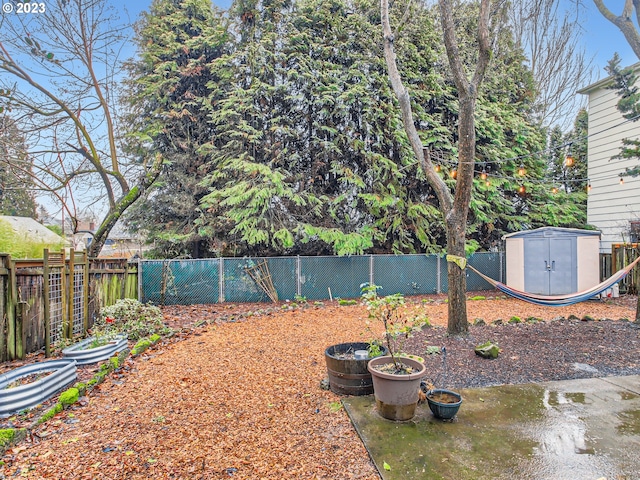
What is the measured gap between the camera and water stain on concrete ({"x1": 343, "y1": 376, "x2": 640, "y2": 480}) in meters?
1.98

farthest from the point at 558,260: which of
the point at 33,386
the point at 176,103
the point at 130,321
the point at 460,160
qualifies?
the point at 176,103

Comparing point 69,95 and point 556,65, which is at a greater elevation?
point 556,65

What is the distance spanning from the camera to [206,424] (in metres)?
2.58

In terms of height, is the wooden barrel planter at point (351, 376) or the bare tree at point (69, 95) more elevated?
the bare tree at point (69, 95)

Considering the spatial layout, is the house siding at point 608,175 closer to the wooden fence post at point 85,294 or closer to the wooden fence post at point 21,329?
the wooden fence post at point 85,294

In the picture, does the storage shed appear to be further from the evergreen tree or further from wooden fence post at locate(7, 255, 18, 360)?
wooden fence post at locate(7, 255, 18, 360)

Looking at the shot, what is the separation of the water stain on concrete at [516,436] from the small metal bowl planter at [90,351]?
280 centimetres

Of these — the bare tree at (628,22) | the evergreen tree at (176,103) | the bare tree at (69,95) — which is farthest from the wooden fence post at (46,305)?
the bare tree at (628,22)

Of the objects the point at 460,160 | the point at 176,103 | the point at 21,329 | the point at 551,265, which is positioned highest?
the point at 176,103

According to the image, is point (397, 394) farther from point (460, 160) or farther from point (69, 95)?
point (69, 95)

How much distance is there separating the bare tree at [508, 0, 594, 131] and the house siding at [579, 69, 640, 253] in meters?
3.47

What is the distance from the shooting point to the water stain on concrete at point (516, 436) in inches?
78.0

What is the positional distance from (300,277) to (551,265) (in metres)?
5.78

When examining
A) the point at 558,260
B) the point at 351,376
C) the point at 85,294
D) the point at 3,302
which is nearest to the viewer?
the point at 351,376
